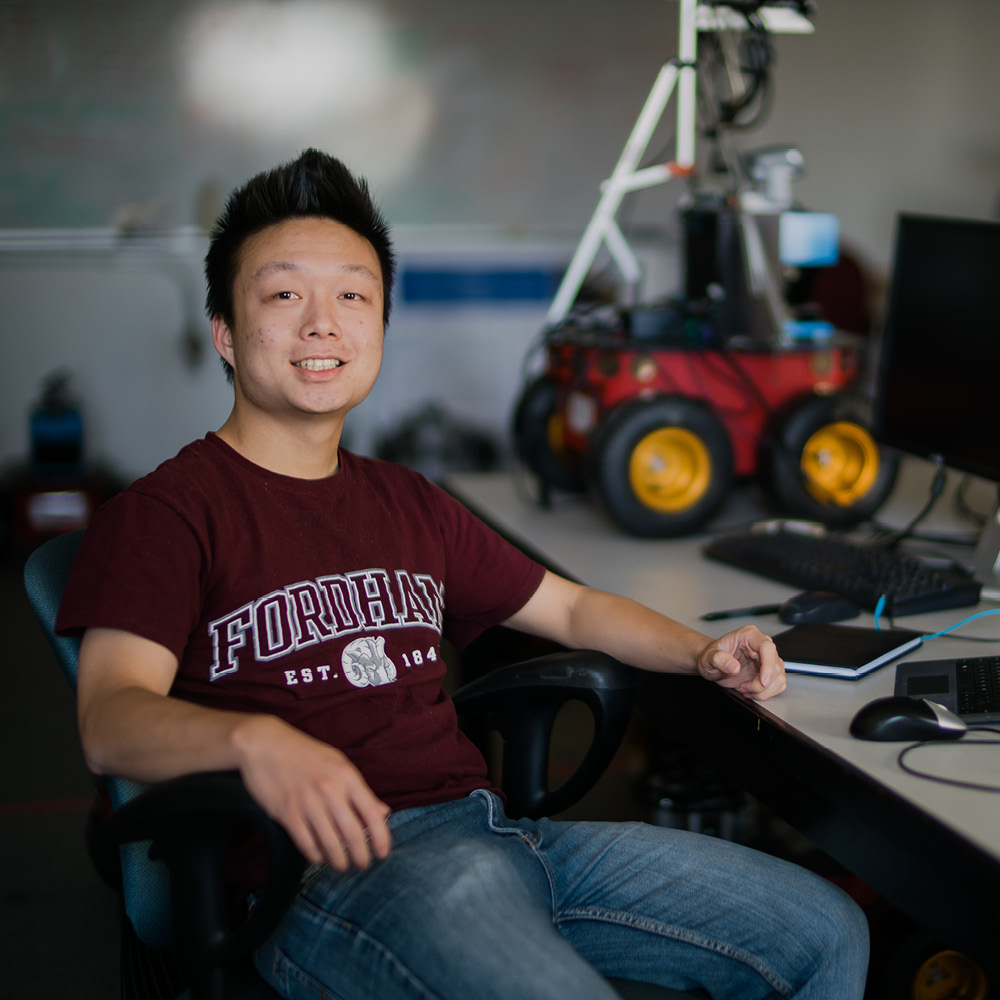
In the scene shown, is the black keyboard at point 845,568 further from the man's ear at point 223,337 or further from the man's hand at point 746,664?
the man's ear at point 223,337

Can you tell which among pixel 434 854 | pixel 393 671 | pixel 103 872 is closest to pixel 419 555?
pixel 393 671

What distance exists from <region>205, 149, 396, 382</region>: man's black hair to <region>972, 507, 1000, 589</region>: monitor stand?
36.7 inches

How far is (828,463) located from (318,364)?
1083 mm

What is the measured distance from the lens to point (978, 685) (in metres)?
1.07

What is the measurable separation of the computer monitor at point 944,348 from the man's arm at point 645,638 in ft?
1.78

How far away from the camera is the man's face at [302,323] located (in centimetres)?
113

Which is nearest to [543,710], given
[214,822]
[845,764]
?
[845,764]

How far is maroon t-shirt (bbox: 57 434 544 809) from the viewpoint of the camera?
3.25 ft

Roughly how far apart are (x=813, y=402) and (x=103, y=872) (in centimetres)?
131

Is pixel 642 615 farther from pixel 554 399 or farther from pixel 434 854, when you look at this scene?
pixel 554 399

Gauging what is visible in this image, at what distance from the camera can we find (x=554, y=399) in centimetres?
209

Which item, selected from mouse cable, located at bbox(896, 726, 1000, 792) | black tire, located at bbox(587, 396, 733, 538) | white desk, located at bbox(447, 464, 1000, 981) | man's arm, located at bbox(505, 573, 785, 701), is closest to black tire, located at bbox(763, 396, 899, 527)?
black tire, located at bbox(587, 396, 733, 538)

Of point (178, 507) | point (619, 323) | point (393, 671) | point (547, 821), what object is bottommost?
point (547, 821)

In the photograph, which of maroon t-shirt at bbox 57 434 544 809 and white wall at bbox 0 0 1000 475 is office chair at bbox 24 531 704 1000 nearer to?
maroon t-shirt at bbox 57 434 544 809
